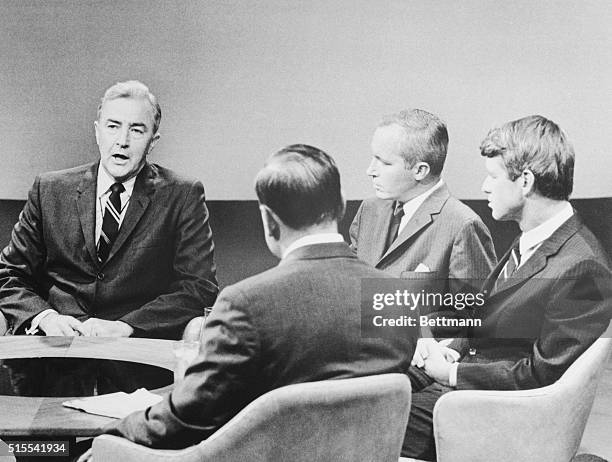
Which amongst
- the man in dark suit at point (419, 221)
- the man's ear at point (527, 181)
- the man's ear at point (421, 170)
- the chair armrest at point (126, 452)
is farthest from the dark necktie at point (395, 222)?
the chair armrest at point (126, 452)

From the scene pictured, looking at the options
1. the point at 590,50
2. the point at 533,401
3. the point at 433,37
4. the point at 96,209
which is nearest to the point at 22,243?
the point at 96,209

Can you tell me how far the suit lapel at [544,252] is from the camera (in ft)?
9.18

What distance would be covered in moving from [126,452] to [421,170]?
1404mm

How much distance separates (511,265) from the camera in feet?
9.39

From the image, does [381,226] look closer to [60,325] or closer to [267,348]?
[267,348]

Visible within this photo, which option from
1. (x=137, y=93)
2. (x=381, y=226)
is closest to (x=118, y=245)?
(x=137, y=93)

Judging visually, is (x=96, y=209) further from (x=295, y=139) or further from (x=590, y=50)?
(x=590, y=50)

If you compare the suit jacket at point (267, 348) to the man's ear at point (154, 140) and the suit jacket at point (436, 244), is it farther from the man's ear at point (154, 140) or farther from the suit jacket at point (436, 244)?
the man's ear at point (154, 140)

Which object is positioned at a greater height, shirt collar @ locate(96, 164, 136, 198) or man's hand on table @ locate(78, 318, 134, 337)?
shirt collar @ locate(96, 164, 136, 198)

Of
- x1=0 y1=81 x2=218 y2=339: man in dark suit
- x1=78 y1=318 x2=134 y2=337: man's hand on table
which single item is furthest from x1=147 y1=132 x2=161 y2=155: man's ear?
x1=78 y1=318 x2=134 y2=337: man's hand on table

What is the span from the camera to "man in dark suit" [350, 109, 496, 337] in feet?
9.36

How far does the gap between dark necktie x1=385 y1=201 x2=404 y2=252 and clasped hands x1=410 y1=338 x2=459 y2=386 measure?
362mm

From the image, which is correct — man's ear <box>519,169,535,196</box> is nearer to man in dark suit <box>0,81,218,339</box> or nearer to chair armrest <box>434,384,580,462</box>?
chair armrest <box>434,384,580,462</box>

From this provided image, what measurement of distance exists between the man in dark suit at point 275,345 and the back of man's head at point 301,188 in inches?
4.0
